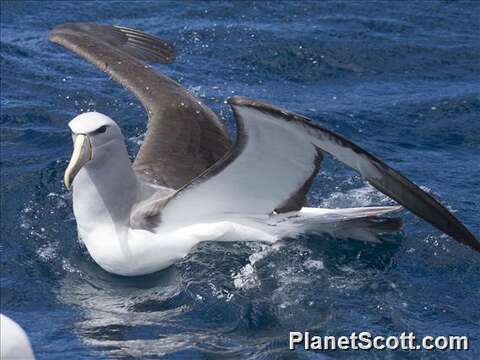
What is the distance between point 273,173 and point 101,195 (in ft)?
4.89

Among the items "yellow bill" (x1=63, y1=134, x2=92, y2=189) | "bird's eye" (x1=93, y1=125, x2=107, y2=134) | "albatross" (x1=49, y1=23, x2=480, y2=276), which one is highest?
"bird's eye" (x1=93, y1=125, x2=107, y2=134)

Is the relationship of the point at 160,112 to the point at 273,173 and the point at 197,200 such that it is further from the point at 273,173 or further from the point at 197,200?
the point at 273,173

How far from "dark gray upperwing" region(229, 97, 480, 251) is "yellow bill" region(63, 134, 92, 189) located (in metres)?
1.61

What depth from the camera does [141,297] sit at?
1018cm

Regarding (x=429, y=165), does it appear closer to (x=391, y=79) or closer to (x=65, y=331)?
(x=391, y=79)

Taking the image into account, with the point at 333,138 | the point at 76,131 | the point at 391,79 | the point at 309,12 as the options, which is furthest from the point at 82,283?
the point at 309,12

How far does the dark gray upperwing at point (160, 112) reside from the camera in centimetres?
1147

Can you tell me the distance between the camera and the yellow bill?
9922 millimetres

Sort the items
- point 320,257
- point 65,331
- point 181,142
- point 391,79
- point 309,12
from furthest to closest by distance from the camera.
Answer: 1. point 309,12
2. point 391,79
3. point 181,142
4. point 320,257
5. point 65,331

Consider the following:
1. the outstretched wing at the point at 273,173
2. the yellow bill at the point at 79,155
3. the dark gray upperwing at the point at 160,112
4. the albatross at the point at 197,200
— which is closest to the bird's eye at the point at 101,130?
the albatross at the point at 197,200

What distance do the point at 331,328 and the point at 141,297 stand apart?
172 centimetres

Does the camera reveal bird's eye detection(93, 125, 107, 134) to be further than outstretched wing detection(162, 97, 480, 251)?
Yes

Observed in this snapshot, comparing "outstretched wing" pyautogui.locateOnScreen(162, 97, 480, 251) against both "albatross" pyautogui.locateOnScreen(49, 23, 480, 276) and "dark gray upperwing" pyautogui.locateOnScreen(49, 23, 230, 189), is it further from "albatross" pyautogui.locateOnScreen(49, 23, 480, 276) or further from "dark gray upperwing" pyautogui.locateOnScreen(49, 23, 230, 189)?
"dark gray upperwing" pyautogui.locateOnScreen(49, 23, 230, 189)

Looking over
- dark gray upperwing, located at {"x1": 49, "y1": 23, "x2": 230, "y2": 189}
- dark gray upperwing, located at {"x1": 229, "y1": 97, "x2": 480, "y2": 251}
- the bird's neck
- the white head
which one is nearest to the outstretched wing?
dark gray upperwing, located at {"x1": 229, "y1": 97, "x2": 480, "y2": 251}
